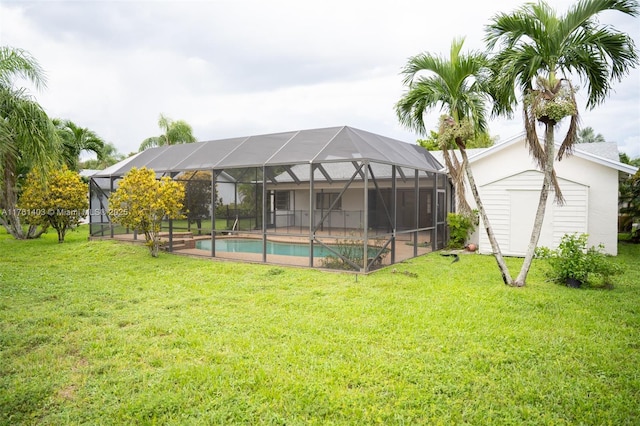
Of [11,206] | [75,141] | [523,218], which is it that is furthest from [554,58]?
[75,141]

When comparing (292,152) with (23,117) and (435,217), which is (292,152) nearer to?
(435,217)

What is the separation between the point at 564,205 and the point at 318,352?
9799mm

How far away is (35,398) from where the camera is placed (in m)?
3.35

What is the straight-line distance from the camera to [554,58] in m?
6.57

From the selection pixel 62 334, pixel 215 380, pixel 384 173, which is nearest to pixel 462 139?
pixel 384 173

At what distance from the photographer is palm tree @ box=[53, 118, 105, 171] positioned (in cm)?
1702

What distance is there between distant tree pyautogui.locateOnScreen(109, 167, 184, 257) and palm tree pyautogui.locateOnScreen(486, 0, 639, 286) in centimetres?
858

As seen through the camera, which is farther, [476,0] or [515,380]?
[476,0]

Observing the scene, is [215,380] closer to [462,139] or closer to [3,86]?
[462,139]

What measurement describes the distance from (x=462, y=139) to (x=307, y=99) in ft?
49.7

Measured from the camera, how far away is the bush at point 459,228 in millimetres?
12852

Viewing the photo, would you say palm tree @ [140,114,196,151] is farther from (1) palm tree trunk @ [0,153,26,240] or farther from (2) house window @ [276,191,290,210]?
(1) palm tree trunk @ [0,153,26,240]

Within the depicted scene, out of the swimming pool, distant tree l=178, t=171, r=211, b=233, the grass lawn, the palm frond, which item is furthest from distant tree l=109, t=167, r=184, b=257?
distant tree l=178, t=171, r=211, b=233

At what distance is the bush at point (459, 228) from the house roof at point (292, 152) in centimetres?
191
